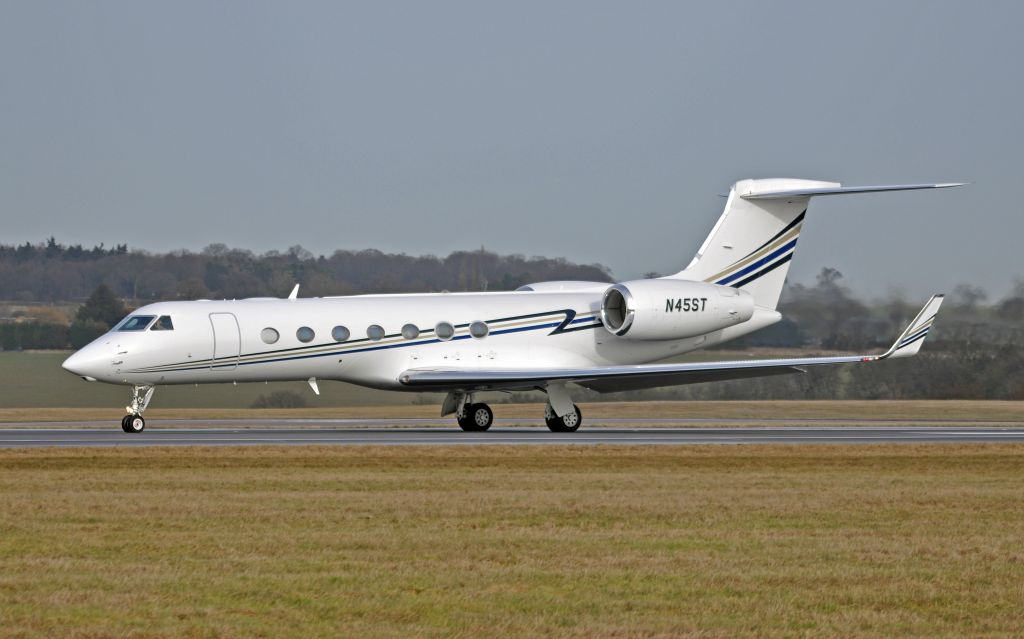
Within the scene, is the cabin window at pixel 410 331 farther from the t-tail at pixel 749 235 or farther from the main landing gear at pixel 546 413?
the t-tail at pixel 749 235

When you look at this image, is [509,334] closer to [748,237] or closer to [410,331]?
[410,331]

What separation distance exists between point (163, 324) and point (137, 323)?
21.2 inches

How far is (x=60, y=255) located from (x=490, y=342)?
1618 inches

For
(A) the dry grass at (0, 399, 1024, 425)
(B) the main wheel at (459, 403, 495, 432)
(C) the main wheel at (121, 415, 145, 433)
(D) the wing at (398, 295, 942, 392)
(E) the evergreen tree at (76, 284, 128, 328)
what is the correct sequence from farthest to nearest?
(E) the evergreen tree at (76, 284, 128, 328) → (A) the dry grass at (0, 399, 1024, 425) → (B) the main wheel at (459, 403, 495, 432) → (D) the wing at (398, 295, 942, 392) → (C) the main wheel at (121, 415, 145, 433)

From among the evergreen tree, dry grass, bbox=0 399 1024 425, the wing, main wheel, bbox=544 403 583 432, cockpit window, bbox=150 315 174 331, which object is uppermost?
the evergreen tree

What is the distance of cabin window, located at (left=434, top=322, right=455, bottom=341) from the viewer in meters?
29.3

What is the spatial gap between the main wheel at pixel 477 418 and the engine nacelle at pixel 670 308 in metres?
3.28

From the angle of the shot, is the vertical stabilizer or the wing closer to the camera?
the wing

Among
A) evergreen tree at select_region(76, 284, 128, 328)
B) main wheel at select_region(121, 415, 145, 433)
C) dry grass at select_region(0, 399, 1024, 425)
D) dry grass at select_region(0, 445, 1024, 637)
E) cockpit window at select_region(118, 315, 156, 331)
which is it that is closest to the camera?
dry grass at select_region(0, 445, 1024, 637)

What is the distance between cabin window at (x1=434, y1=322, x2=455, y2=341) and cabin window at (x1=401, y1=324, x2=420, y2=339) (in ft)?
1.32

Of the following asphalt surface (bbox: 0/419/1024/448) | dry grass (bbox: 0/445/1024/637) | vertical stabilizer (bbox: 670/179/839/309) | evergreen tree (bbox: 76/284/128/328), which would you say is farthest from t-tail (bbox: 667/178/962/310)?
evergreen tree (bbox: 76/284/128/328)

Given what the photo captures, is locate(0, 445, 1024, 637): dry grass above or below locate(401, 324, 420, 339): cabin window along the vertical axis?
below

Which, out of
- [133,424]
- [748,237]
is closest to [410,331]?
[133,424]

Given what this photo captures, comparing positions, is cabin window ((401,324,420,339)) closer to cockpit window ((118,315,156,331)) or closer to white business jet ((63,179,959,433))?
white business jet ((63,179,959,433))
